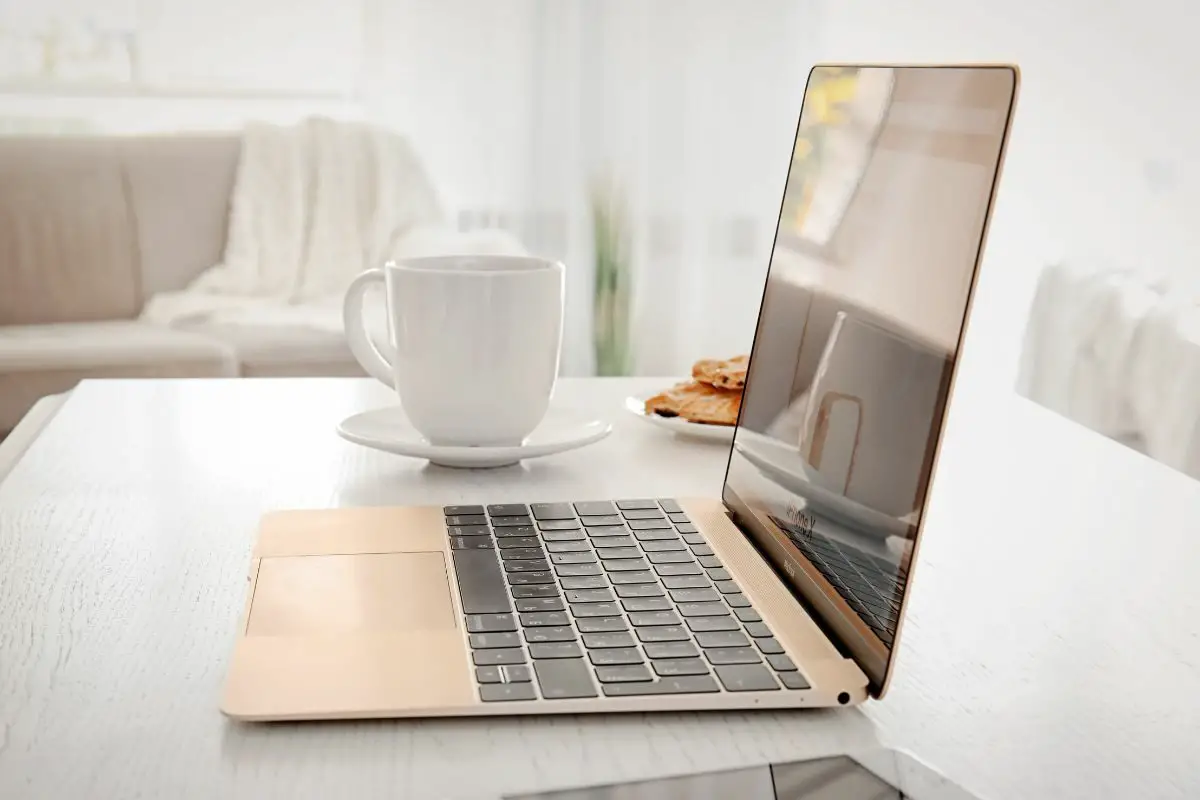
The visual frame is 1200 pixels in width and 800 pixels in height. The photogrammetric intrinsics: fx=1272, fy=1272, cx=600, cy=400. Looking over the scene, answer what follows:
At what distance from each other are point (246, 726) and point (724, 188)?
10.3ft

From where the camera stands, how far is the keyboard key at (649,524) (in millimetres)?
721

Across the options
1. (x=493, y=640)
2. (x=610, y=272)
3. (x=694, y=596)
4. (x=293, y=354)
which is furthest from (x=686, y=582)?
(x=610, y=272)

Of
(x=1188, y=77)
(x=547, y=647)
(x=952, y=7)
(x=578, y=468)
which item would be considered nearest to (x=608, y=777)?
(x=547, y=647)

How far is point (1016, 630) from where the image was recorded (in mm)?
608

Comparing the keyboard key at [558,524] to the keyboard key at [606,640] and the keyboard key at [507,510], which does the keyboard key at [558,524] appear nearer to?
the keyboard key at [507,510]

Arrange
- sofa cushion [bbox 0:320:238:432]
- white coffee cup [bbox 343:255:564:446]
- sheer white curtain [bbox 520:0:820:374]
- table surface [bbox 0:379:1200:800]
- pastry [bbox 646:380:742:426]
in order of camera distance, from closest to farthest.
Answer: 1. table surface [bbox 0:379:1200:800]
2. white coffee cup [bbox 343:255:564:446]
3. pastry [bbox 646:380:742:426]
4. sofa cushion [bbox 0:320:238:432]
5. sheer white curtain [bbox 520:0:820:374]

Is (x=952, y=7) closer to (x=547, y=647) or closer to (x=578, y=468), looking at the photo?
(x=578, y=468)

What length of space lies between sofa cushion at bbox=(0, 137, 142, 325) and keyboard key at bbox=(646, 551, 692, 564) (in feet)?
8.38

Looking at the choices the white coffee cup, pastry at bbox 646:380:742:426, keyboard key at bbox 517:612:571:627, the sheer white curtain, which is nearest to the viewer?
keyboard key at bbox 517:612:571:627

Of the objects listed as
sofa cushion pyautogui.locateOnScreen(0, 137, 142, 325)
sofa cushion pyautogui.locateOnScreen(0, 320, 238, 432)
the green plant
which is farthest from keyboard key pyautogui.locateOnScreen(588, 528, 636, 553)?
the green plant

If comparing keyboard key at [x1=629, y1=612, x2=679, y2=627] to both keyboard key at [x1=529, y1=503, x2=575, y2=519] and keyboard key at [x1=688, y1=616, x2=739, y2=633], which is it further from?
keyboard key at [x1=529, y1=503, x2=575, y2=519]

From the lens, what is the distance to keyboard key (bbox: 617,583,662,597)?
1.97 ft

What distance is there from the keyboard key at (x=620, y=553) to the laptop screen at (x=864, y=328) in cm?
7

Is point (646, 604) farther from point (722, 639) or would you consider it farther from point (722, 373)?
point (722, 373)
